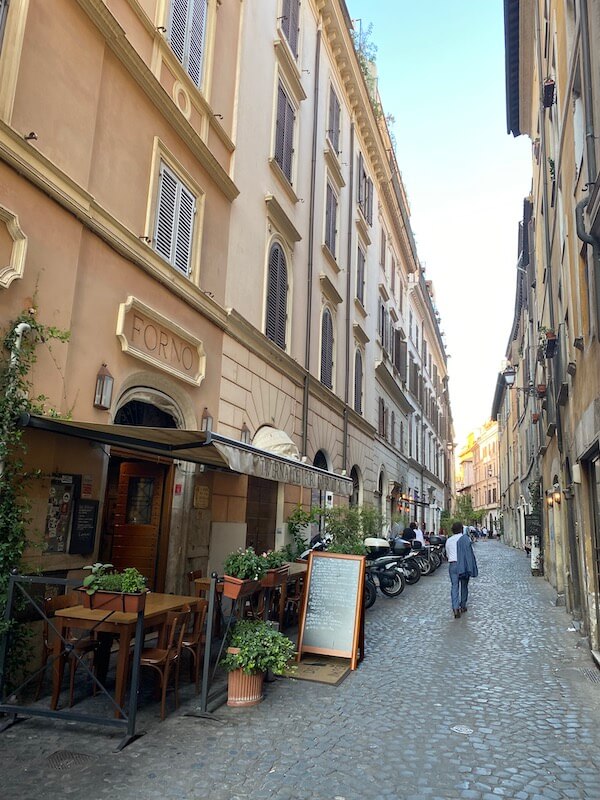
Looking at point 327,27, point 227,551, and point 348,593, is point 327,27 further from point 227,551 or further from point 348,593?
point 348,593

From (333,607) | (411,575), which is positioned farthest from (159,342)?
(411,575)

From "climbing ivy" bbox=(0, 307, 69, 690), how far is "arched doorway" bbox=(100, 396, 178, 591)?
2.78 m

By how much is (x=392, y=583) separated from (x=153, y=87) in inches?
400

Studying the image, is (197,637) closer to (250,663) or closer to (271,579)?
(250,663)

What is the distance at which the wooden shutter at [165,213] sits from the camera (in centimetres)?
855

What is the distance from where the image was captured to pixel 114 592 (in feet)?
15.7

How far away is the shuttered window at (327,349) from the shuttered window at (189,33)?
7594 mm

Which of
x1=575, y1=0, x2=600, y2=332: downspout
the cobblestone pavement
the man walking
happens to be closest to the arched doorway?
the cobblestone pavement

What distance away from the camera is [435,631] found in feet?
31.0

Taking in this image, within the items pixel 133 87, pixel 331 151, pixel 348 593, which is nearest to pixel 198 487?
pixel 348 593

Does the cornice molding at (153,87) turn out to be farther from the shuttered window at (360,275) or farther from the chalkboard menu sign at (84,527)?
the shuttered window at (360,275)

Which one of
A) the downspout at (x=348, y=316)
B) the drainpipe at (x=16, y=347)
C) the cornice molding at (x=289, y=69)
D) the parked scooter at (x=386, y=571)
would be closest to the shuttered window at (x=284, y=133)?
the cornice molding at (x=289, y=69)

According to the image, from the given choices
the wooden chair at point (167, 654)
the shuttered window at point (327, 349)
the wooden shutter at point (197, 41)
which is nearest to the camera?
the wooden chair at point (167, 654)

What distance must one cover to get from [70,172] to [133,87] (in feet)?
6.82
